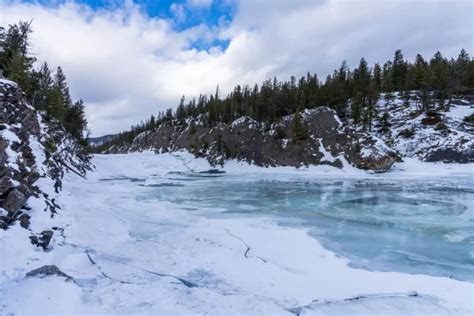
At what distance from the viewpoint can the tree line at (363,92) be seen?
51.3 metres

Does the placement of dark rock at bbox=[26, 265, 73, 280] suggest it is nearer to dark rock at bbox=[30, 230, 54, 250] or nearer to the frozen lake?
dark rock at bbox=[30, 230, 54, 250]

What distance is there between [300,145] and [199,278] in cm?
4093

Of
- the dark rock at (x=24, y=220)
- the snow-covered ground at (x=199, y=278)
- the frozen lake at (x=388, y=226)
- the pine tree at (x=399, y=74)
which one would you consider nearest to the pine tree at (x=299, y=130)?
the frozen lake at (x=388, y=226)

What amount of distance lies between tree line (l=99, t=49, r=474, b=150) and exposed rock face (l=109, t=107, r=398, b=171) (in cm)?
290

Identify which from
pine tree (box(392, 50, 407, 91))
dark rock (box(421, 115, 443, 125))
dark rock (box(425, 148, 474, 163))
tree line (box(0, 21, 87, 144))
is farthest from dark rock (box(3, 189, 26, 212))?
pine tree (box(392, 50, 407, 91))

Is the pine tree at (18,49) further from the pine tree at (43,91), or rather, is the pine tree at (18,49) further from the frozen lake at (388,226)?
the frozen lake at (388,226)

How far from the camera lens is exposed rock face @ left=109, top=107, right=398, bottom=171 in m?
38.3

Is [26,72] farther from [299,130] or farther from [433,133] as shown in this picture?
[433,133]

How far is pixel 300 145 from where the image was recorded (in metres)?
44.9

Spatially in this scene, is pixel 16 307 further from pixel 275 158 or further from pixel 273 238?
pixel 275 158

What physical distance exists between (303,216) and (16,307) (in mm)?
9588

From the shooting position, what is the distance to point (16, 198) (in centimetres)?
709

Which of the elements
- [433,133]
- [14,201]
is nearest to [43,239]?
[14,201]

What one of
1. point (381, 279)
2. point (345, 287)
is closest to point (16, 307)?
point (345, 287)
